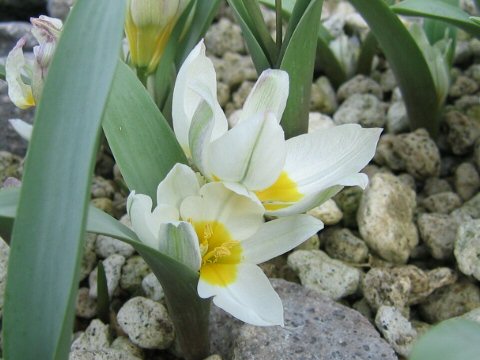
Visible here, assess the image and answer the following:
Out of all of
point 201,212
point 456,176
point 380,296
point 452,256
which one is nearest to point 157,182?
point 201,212

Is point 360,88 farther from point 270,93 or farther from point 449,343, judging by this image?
point 449,343

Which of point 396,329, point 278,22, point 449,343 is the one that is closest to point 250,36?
point 278,22

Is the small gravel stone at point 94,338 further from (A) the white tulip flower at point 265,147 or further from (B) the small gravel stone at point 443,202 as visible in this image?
(B) the small gravel stone at point 443,202

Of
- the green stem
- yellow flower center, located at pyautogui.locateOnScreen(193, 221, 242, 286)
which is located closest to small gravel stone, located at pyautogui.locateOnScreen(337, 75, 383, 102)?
the green stem

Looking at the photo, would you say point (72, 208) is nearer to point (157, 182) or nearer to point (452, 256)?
point (157, 182)

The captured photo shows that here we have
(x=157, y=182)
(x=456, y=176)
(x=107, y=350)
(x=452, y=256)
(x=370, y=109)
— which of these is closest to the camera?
(x=157, y=182)

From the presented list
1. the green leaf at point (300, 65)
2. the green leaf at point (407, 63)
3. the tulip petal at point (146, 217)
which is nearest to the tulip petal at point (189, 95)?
the tulip petal at point (146, 217)
